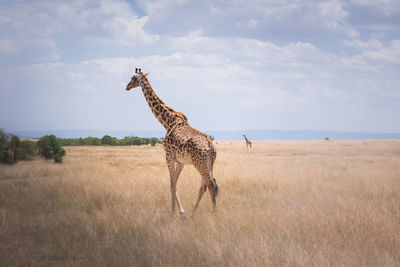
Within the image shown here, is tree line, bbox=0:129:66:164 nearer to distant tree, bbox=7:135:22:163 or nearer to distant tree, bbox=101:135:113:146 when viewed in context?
distant tree, bbox=7:135:22:163

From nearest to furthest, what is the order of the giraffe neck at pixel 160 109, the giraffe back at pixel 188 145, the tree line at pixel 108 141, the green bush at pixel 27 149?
the giraffe back at pixel 188 145 → the giraffe neck at pixel 160 109 → the green bush at pixel 27 149 → the tree line at pixel 108 141

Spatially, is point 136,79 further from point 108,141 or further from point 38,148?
point 108,141

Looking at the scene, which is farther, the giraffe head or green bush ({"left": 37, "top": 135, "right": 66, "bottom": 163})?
green bush ({"left": 37, "top": 135, "right": 66, "bottom": 163})

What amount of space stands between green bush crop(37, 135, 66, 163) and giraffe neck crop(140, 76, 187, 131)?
12416 millimetres

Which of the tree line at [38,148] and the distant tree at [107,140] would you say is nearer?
the tree line at [38,148]

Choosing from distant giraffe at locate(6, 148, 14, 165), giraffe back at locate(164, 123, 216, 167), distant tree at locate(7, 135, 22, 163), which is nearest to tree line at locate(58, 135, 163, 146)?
distant tree at locate(7, 135, 22, 163)

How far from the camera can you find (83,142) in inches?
1591

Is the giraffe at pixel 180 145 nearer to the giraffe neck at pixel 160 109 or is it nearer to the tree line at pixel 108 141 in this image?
the giraffe neck at pixel 160 109

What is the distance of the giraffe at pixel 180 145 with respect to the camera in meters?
6.83

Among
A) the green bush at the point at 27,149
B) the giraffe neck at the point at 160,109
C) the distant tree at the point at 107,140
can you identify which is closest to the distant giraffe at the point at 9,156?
the green bush at the point at 27,149

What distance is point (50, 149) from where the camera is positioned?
1812 cm

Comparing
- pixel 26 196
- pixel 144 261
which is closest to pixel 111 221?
pixel 144 261

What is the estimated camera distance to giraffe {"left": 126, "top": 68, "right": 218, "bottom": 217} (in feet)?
22.4

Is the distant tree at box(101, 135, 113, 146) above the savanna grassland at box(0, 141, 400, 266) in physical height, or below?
above
